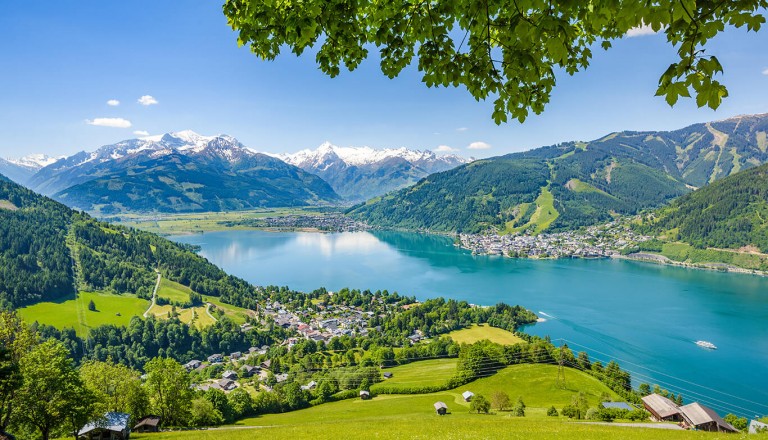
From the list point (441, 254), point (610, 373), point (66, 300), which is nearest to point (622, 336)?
point (610, 373)

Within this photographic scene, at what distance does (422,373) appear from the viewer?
47.6m

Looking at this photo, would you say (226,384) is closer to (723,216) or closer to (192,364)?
(192,364)

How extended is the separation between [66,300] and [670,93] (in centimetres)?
10488

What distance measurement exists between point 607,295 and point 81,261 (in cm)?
12484

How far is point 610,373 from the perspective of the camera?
3997 cm

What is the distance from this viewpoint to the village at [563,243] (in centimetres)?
13550

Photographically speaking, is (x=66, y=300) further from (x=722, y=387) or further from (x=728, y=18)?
(x=722, y=387)

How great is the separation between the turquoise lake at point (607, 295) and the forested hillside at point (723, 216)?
91.4 ft

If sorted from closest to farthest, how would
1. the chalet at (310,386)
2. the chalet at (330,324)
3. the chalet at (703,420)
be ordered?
the chalet at (703,420) → the chalet at (310,386) → the chalet at (330,324)

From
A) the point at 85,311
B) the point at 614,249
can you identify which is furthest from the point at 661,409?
the point at 614,249

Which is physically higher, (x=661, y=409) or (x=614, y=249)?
(x=614, y=249)

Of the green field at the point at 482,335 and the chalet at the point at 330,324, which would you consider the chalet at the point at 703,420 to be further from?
the chalet at the point at 330,324

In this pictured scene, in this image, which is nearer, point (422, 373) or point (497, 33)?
point (497, 33)

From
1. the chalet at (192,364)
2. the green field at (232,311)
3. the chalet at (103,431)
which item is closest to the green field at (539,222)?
the green field at (232,311)
